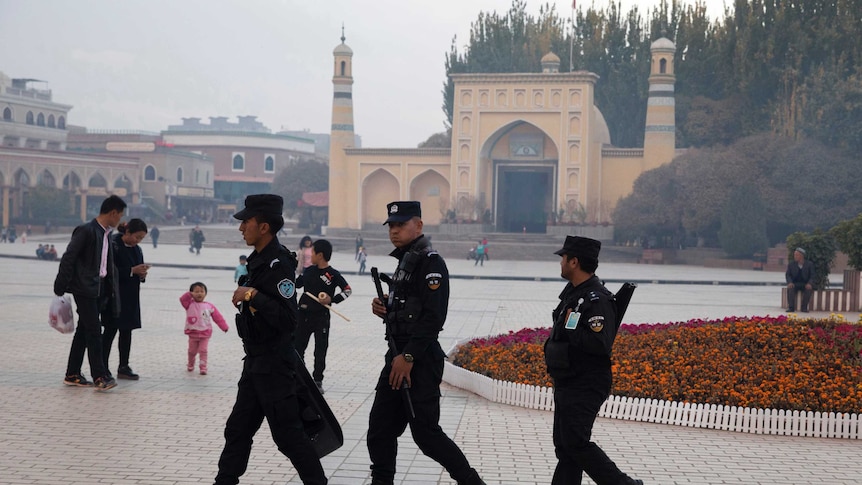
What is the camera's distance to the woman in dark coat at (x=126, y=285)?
9.20m

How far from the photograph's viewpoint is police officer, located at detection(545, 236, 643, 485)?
5129 mm

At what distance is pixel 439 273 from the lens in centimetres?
551

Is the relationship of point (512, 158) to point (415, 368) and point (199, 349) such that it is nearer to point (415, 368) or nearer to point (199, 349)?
point (199, 349)

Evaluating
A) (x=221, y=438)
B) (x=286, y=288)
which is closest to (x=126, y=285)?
(x=221, y=438)

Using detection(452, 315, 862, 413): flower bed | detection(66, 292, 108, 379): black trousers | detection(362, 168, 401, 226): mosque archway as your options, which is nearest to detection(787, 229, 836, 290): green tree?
detection(452, 315, 862, 413): flower bed

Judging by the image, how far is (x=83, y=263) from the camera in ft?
28.3

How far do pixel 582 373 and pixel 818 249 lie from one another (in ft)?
50.5

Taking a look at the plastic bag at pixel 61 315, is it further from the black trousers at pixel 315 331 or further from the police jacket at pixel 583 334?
the police jacket at pixel 583 334

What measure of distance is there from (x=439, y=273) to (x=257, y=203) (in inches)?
41.5

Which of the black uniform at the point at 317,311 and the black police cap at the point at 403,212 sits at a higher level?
the black police cap at the point at 403,212

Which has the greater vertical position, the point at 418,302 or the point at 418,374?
the point at 418,302

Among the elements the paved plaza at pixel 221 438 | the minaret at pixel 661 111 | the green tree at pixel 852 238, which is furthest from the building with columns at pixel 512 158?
the paved plaza at pixel 221 438

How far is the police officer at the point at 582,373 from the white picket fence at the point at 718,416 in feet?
9.46

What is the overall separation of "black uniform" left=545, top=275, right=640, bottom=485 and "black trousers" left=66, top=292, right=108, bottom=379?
4.84 meters
